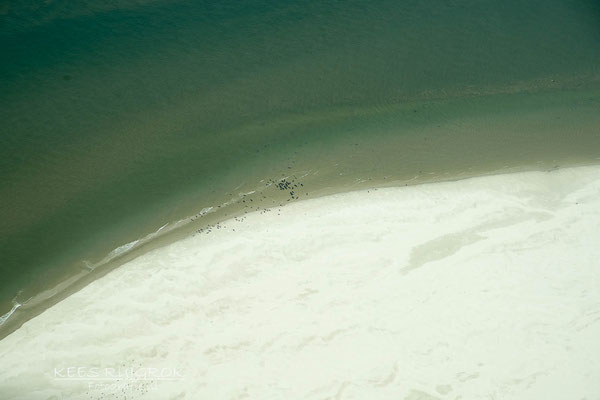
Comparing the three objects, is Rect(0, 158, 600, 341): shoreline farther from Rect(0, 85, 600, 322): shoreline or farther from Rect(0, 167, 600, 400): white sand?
Rect(0, 167, 600, 400): white sand

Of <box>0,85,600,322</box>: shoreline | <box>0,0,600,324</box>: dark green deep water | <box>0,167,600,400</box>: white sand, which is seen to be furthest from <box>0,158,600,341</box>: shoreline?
<box>0,167,600,400</box>: white sand

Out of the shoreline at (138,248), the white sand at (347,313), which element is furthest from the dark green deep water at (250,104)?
the white sand at (347,313)

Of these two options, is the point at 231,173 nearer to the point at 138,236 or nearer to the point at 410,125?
the point at 138,236

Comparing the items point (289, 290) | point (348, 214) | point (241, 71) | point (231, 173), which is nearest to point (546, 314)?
point (348, 214)

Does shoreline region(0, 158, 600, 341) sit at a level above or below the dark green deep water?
below

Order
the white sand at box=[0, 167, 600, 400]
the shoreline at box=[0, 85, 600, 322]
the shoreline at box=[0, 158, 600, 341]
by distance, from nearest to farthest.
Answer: the white sand at box=[0, 167, 600, 400] → the shoreline at box=[0, 158, 600, 341] → the shoreline at box=[0, 85, 600, 322]

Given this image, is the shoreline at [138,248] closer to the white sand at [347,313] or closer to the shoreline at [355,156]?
the shoreline at [355,156]

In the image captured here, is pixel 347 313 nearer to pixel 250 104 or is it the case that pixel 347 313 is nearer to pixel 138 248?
pixel 138 248
